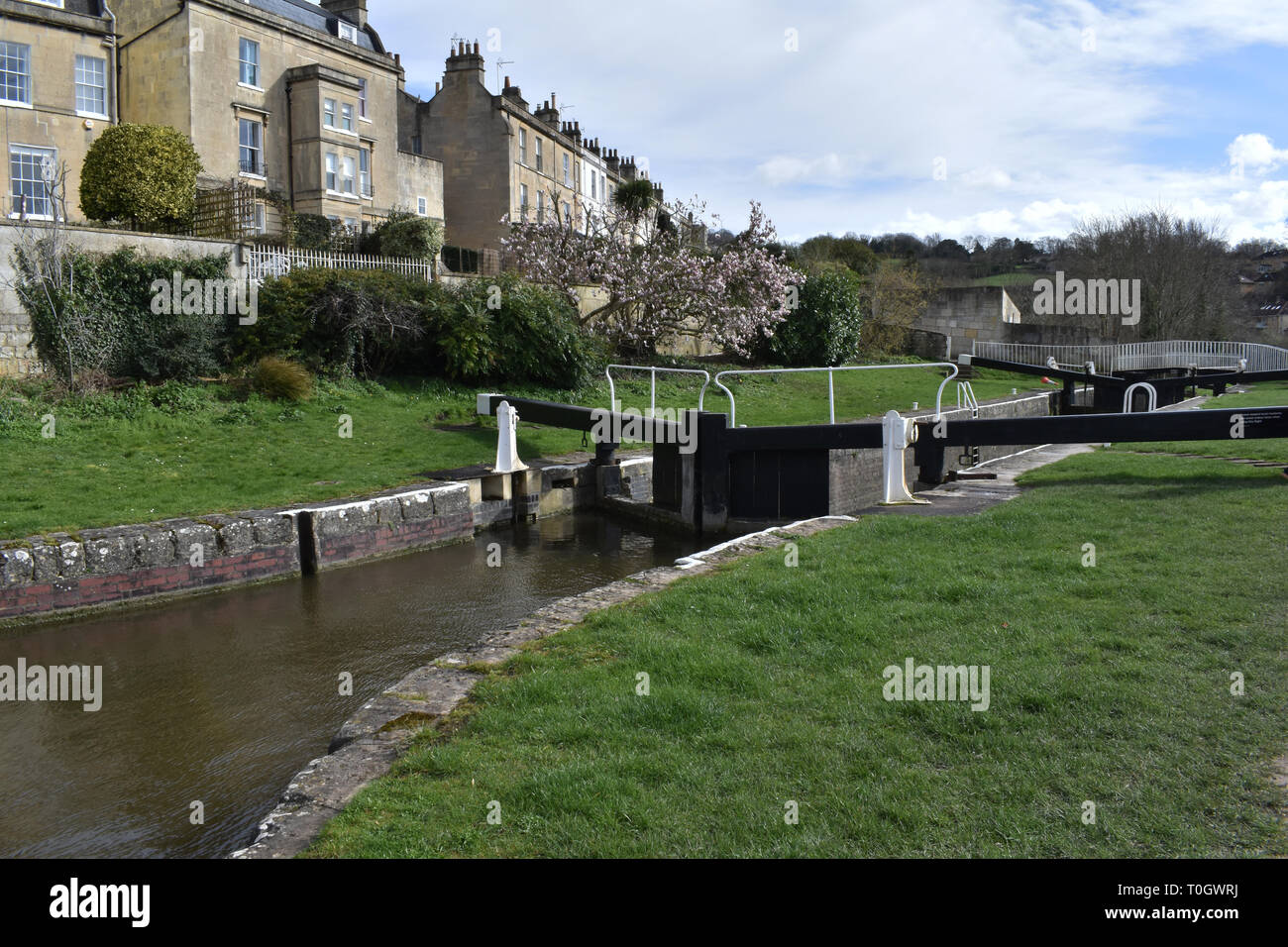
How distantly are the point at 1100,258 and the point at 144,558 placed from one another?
4910 cm

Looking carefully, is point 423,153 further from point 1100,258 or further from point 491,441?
point 1100,258

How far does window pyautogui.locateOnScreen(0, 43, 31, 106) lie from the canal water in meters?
21.2

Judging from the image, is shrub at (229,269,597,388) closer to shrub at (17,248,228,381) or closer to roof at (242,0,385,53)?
shrub at (17,248,228,381)

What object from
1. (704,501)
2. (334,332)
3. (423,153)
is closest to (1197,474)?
(704,501)

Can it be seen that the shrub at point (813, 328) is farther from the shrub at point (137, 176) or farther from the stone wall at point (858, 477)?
the shrub at point (137, 176)

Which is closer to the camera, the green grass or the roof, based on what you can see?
the green grass

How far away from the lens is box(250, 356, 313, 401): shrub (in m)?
16.9

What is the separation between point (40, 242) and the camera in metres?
16.0

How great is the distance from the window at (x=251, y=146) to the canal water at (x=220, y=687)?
72.8 feet

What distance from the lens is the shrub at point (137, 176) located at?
20.3 m

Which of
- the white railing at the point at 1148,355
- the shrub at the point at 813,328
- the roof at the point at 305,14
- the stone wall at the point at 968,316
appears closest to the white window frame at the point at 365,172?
the roof at the point at 305,14

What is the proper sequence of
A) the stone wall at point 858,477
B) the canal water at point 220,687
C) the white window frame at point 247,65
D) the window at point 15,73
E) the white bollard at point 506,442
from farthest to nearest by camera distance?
the white window frame at point 247,65 → the window at point 15,73 → the white bollard at point 506,442 → the stone wall at point 858,477 → the canal water at point 220,687

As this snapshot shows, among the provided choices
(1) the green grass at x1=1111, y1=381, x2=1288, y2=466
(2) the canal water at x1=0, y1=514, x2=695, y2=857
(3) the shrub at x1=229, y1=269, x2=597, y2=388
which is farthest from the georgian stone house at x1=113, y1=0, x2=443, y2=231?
(1) the green grass at x1=1111, y1=381, x2=1288, y2=466

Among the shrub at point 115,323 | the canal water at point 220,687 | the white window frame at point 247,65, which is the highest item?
the white window frame at point 247,65
